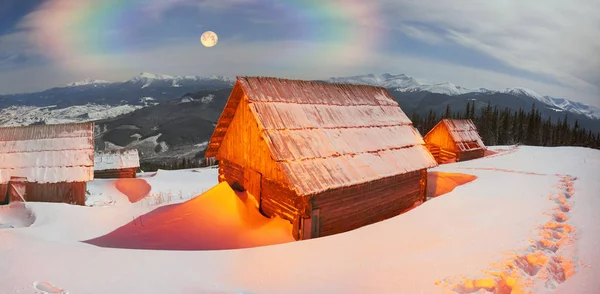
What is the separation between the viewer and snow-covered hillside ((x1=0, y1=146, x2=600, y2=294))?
4562mm

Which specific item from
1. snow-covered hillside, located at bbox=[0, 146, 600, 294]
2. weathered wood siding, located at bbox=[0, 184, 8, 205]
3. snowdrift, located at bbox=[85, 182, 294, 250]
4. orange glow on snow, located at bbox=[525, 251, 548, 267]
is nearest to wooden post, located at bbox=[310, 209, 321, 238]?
snowdrift, located at bbox=[85, 182, 294, 250]

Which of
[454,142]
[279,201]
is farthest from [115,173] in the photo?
[454,142]

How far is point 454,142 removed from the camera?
92.0 ft

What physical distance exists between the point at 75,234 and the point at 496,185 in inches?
586

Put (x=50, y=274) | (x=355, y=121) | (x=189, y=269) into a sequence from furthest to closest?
1. (x=355, y=121)
2. (x=189, y=269)
3. (x=50, y=274)

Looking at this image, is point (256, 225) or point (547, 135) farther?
point (547, 135)

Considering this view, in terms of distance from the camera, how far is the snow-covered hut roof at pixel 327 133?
8688 millimetres

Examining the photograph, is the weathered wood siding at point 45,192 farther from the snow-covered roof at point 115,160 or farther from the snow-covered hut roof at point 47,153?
the snow-covered roof at point 115,160

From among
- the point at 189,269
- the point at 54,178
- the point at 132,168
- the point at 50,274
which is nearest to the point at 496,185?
the point at 189,269

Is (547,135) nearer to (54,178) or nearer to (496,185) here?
(496,185)

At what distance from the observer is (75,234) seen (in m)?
9.48

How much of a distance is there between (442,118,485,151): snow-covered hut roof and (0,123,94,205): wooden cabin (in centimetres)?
2851

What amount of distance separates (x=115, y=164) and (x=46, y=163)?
26.9ft

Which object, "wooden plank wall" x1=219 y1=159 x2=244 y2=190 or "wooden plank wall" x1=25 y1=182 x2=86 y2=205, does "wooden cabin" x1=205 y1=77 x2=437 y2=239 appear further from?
"wooden plank wall" x1=25 y1=182 x2=86 y2=205
